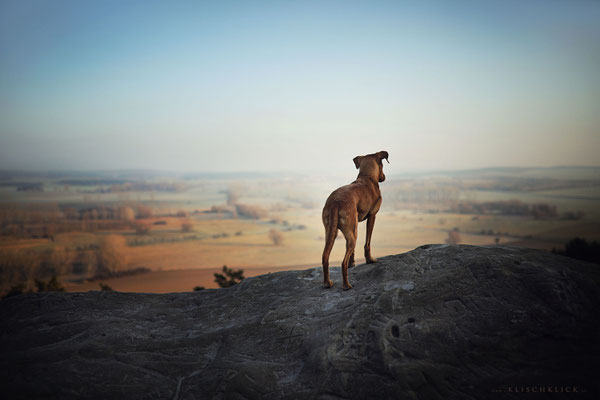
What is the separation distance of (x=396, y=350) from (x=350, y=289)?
7.32 feet

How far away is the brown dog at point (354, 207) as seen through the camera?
8.79 m

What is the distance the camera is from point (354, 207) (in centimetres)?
904

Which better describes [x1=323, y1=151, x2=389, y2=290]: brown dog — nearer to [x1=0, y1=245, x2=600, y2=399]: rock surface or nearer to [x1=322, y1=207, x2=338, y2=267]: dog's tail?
[x1=322, y1=207, x2=338, y2=267]: dog's tail

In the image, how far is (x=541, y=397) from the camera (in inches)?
239

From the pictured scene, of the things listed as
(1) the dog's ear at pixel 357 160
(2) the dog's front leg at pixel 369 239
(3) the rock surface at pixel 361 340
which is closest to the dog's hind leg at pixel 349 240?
(3) the rock surface at pixel 361 340

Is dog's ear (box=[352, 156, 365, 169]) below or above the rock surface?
above

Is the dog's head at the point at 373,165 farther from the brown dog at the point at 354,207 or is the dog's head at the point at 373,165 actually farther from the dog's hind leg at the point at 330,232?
the dog's hind leg at the point at 330,232

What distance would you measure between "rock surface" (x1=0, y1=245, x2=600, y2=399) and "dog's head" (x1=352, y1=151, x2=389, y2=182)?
217 centimetres

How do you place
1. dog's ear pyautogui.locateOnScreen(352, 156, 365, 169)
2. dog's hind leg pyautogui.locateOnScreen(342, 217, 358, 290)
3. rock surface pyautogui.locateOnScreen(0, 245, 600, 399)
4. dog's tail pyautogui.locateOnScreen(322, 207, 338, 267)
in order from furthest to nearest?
dog's ear pyautogui.locateOnScreen(352, 156, 365, 169), dog's hind leg pyautogui.locateOnScreen(342, 217, 358, 290), dog's tail pyautogui.locateOnScreen(322, 207, 338, 267), rock surface pyautogui.locateOnScreen(0, 245, 600, 399)

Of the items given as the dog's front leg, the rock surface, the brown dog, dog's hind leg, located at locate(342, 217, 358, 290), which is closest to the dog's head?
the brown dog

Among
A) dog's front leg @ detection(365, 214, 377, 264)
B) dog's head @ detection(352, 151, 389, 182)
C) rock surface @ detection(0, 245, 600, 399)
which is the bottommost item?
rock surface @ detection(0, 245, 600, 399)

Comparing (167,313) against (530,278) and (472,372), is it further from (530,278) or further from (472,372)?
(530,278)

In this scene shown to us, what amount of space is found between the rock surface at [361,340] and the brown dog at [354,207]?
2.56 ft

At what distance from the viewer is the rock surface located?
21.5ft
